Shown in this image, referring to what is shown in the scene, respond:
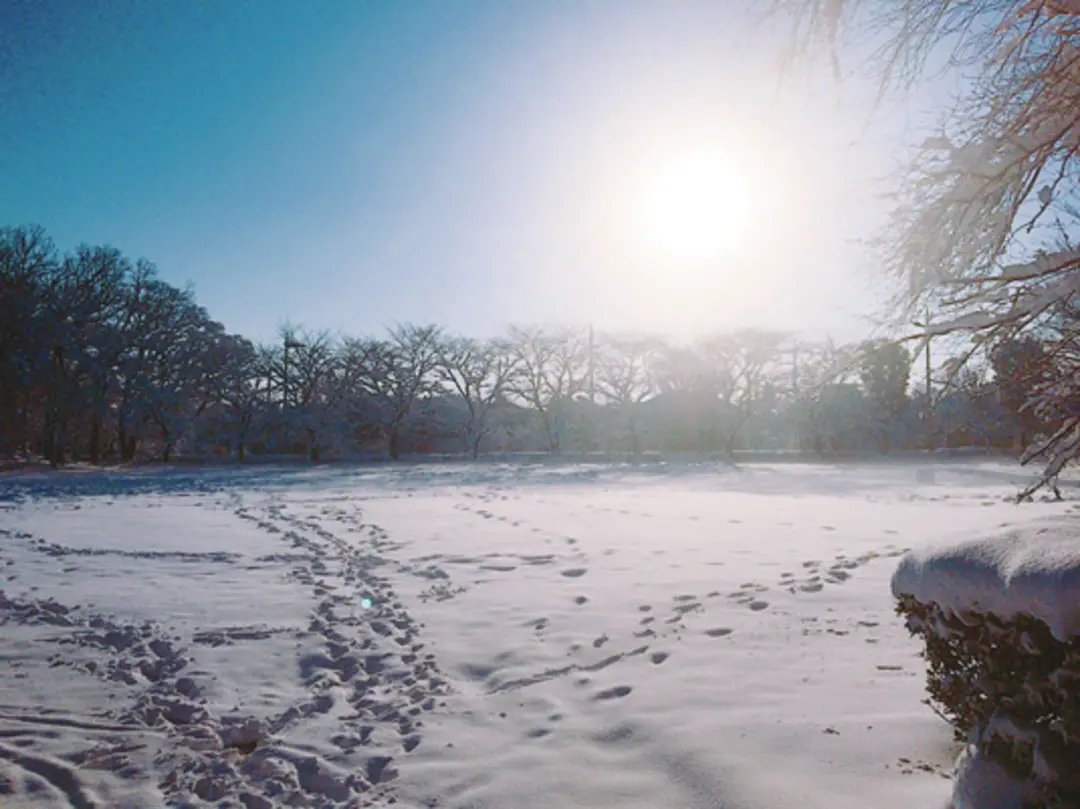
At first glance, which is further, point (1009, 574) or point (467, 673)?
point (467, 673)

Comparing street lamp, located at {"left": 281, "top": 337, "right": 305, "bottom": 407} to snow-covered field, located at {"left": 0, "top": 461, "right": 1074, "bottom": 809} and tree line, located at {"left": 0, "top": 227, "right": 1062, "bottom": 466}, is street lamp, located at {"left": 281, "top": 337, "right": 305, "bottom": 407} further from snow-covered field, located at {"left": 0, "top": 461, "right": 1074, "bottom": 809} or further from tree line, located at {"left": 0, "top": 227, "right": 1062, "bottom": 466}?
snow-covered field, located at {"left": 0, "top": 461, "right": 1074, "bottom": 809}

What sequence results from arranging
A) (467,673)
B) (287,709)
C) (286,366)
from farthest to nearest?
(286,366)
(467,673)
(287,709)

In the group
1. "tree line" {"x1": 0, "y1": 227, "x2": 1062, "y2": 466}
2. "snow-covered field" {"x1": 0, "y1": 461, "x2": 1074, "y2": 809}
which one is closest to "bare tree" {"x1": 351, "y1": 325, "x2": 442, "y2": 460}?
"tree line" {"x1": 0, "y1": 227, "x2": 1062, "y2": 466}

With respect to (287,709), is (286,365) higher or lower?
higher

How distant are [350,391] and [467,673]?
39.8 meters

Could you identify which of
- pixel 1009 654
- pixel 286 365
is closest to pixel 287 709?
pixel 1009 654

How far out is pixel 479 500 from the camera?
14.4 m

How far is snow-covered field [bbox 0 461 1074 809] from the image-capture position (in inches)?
104

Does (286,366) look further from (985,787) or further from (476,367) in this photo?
(985,787)

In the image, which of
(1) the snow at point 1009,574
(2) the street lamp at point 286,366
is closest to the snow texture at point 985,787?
(1) the snow at point 1009,574

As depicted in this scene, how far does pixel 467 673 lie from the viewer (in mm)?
3918

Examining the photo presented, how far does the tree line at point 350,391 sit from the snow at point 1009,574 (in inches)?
1389

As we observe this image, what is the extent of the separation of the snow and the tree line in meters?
35.3

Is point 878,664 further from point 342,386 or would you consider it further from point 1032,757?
point 342,386
